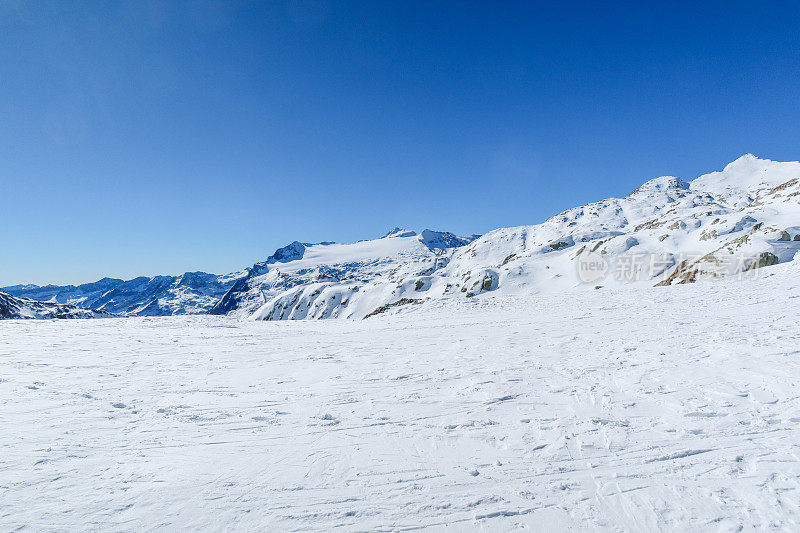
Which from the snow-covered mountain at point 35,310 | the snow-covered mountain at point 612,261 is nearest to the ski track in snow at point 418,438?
the snow-covered mountain at point 612,261

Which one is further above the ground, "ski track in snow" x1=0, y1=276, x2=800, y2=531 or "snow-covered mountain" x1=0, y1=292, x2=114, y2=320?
"ski track in snow" x1=0, y1=276, x2=800, y2=531

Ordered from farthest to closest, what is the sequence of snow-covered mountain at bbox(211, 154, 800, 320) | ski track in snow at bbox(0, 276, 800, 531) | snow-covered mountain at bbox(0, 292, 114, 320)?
snow-covered mountain at bbox(0, 292, 114, 320)
snow-covered mountain at bbox(211, 154, 800, 320)
ski track in snow at bbox(0, 276, 800, 531)

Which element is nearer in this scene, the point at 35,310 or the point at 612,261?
the point at 612,261

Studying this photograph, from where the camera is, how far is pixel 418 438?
641 cm

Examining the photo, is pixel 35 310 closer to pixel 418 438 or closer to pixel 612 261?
pixel 418 438

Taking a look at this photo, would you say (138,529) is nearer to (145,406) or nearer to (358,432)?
(358,432)

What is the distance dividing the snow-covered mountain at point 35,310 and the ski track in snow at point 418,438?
132 meters

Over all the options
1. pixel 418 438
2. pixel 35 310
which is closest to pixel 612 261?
pixel 418 438

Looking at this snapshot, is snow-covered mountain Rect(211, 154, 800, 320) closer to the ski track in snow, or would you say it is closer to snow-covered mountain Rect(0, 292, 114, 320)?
the ski track in snow

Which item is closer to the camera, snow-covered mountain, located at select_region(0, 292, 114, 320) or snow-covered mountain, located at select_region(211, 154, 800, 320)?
snow-covered mountain, located at select_region(211, 154, 800, 320)

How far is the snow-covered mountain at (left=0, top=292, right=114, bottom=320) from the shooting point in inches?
4587

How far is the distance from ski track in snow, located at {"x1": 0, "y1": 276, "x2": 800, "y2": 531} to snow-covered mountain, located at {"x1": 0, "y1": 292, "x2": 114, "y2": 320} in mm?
132245

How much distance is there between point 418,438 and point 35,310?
207 meters

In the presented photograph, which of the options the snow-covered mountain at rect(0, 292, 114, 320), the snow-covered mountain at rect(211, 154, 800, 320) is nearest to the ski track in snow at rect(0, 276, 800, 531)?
the snow-covered mountain at rect(211, 154, 800, 320)
